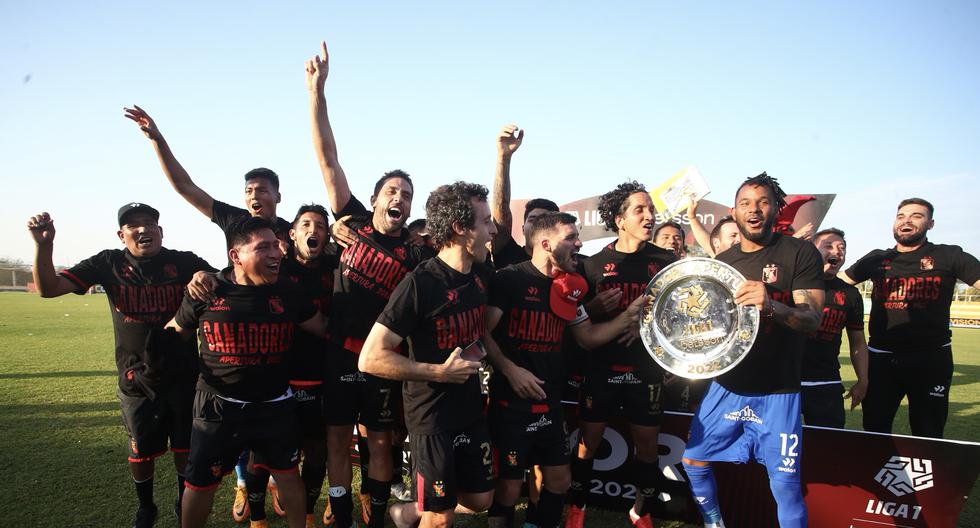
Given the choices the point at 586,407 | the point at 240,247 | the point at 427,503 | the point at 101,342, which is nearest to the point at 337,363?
the point at 240,247

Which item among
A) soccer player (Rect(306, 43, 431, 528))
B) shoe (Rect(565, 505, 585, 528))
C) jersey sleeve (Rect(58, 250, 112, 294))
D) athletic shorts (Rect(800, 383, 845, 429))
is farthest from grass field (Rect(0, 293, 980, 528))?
jersey sleeve (Rect(58, 250, 112, 294))

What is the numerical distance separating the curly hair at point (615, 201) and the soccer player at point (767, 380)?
3.59 feet

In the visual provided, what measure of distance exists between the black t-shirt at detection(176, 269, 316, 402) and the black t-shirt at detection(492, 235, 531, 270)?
2245mm

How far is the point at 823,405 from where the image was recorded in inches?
215

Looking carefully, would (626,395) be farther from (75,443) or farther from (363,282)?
(75,443)

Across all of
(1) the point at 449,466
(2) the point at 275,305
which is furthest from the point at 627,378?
(2) the point at 275,305

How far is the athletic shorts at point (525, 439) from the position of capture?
12.4 ft

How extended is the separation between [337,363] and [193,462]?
3.94ft

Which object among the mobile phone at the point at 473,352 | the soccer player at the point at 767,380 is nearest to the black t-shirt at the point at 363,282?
the mobile phone at the point at 473,352

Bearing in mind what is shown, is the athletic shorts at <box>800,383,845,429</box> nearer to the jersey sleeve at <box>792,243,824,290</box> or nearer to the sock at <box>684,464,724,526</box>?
the sock at <box>684,464,724,526</box>

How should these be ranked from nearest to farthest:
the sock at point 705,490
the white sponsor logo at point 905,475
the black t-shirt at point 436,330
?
1. the black t-shirt at point 436,330
2. the sock at point 705,490
3. the white sponsor logo at point 905,475

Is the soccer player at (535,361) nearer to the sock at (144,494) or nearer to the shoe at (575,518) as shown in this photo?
the shoe at (575,518)

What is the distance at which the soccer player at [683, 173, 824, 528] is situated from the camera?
375cm

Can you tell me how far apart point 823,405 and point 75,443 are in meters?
8.93
